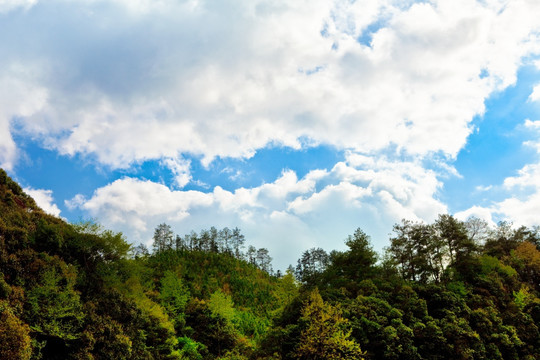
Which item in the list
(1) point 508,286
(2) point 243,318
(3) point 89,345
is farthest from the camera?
(2) point 243,318

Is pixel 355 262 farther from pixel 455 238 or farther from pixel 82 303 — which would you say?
pixel 82 303

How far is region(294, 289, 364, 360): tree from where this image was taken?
25.9 metres

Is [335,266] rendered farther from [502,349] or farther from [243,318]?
[243,318]

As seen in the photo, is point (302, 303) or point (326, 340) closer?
point (326, 340)

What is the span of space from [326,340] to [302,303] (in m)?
6.40

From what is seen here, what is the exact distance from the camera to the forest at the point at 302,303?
87.8 ft

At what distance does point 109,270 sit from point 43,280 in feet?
27.0

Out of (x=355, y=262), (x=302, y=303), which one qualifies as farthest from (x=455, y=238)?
(x=302, y=303)

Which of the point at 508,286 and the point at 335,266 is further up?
the point at 335,266

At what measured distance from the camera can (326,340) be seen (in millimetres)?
26156

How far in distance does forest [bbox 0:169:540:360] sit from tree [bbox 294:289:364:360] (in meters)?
0.10

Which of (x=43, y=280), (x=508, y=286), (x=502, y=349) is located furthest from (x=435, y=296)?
(x=43, y=280)

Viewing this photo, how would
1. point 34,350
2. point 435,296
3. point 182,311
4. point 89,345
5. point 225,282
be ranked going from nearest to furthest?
point 34,350, point 89,345, point 435,296, point 182,311, point 225,282

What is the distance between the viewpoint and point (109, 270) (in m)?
35.8
